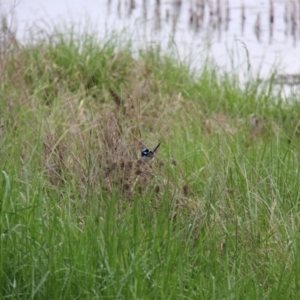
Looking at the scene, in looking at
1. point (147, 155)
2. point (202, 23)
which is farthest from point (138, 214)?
point (202, 23)

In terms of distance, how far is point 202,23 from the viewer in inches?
345

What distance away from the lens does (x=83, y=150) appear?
405cm

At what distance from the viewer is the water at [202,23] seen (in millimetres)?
7398

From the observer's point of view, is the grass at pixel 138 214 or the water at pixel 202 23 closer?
the grass at pixel 138 214

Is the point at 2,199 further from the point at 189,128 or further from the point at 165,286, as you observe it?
the point at 189,128

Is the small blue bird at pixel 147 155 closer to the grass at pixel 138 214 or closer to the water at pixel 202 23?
the grass at pixel 138 214

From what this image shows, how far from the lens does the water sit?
740 cm

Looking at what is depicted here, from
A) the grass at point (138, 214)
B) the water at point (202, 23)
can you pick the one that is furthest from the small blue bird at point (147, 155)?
the water at point (202, 23)

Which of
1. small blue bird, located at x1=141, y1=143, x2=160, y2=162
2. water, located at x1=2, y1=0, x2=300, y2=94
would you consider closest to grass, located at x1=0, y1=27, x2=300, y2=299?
small blue bird, located at x1=141, y1=143, x2=160, y2=162

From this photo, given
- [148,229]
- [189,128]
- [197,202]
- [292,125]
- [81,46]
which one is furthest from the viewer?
[81,46]

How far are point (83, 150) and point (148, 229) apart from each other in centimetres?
74

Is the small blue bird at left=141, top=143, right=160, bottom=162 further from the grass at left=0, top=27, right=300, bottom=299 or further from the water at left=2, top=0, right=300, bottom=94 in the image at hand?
the water at left=2, top=0, right=300, bottom=94

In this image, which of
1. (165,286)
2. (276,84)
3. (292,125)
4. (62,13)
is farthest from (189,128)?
(62,13)

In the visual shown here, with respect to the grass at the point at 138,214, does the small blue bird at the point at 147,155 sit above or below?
above
